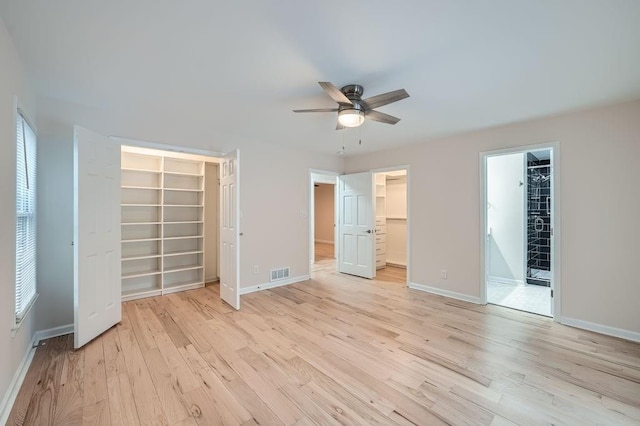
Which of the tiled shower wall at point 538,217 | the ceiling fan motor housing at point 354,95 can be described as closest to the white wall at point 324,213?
the tiled shower wall at point 538,217

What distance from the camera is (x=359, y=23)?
66.2 inches

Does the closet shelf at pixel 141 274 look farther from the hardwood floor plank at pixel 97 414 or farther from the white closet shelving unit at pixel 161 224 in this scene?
the hardwood floor plank at pixel 97 414

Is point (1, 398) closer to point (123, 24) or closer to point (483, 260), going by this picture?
point (123, 24)

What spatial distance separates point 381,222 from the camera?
243 inches

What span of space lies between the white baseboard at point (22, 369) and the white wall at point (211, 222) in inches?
85.2

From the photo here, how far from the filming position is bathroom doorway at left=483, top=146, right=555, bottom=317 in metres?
4.95

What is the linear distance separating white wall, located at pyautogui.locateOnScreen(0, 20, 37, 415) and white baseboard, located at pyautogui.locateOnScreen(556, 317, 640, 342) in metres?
5.19

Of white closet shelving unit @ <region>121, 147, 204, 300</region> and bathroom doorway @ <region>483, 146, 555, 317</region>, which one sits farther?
bathroom doorway @ <region>483, 146, 555, 317</region>

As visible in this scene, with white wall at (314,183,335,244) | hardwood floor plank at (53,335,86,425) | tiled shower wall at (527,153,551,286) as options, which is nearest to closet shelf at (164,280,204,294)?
hardwood floor plank at (53,335,86,425)

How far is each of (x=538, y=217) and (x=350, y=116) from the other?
4.84 meters

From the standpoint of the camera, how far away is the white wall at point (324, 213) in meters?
9.89

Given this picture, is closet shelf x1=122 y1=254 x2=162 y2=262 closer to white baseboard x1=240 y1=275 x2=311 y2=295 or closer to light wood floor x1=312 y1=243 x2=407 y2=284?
white baseboard x1=240 y1=275 x2=311 y2=295

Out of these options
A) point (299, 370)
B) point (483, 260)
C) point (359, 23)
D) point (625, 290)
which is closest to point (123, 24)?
point (359, 23)

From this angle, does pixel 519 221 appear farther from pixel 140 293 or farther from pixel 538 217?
pixel 140 293
